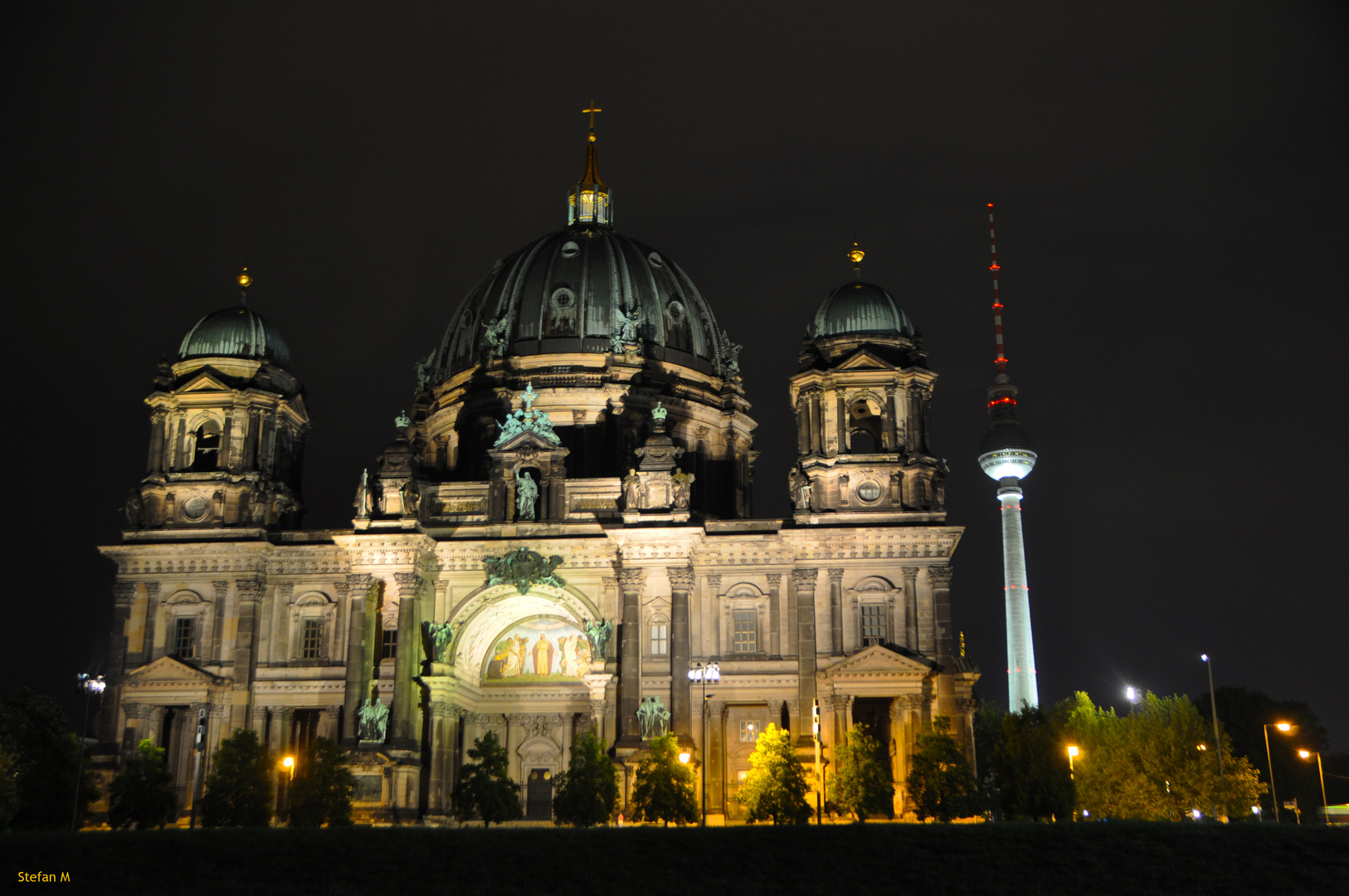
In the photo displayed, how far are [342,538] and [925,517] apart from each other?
1110 inches

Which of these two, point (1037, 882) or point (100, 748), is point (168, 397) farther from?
point (1037, 882)

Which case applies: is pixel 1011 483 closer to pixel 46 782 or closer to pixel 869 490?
pixel 869 490

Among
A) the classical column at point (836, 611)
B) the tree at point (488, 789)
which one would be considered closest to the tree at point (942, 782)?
the classical column at point (836, 611)

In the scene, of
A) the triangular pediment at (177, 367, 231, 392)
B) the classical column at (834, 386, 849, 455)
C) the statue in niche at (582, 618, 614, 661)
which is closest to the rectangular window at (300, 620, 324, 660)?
the triangular pediment at (177, 367, 231, 392)

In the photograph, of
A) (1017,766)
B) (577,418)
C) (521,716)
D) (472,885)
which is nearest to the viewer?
(472,885)

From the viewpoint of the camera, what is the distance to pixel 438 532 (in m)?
73.1

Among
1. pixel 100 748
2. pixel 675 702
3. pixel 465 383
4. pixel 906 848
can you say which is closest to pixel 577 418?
pixel 465 383

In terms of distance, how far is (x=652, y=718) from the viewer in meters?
67.5

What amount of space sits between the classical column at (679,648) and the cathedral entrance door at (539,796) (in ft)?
31.5

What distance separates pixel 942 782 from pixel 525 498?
25.1 meters

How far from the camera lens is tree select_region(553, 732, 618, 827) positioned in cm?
5784

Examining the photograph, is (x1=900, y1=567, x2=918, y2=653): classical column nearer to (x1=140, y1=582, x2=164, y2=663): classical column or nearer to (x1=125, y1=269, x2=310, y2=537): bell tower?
(x1=125, y1=269, x2=310, y2=537): bell tower

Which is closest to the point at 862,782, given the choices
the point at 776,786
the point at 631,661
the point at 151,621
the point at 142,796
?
the point at 776,786

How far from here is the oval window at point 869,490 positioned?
237 feet
